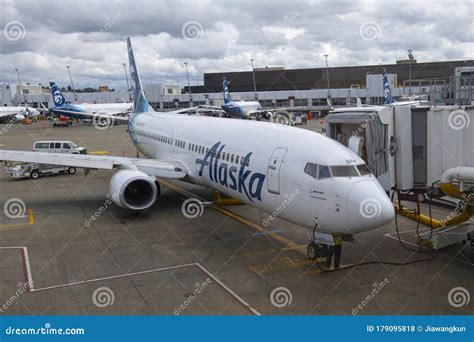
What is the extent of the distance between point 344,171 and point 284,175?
1918 mm

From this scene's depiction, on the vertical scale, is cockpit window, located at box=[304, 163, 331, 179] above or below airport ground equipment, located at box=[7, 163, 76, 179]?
above

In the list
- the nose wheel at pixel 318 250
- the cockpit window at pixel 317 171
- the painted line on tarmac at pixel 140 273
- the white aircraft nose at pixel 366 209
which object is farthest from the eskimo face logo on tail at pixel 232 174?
the white aircraft nose at pixel 366 209

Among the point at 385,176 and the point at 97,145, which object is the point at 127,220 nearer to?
the point at 385,176

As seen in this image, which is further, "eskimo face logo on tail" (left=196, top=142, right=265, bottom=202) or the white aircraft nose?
"eskimo face logo on tail" (left=196, top=142, right=265, bottom=202)

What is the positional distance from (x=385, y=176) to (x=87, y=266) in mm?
9687

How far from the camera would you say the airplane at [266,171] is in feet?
41.0

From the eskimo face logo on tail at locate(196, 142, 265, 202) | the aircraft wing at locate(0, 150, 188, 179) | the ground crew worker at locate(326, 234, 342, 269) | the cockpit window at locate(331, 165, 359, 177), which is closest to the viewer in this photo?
the cockpit window at locate(331, 165, 359, 177)

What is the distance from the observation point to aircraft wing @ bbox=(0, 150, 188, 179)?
71.5 ft

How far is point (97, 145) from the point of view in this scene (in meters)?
53.9

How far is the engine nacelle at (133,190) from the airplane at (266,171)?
0.04m

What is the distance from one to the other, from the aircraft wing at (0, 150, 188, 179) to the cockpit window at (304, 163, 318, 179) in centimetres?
923

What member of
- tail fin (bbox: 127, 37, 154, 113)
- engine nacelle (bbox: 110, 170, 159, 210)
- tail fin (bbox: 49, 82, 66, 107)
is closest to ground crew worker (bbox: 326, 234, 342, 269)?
engine nacelle (bbox: 110, 170, 159, 210)

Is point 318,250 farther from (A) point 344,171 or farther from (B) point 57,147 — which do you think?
(B) point 57,147

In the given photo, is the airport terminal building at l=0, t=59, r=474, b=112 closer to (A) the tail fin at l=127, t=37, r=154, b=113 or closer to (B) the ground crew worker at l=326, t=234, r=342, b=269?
(A) the tail fin at l=127, t=37, r=154, b=113
